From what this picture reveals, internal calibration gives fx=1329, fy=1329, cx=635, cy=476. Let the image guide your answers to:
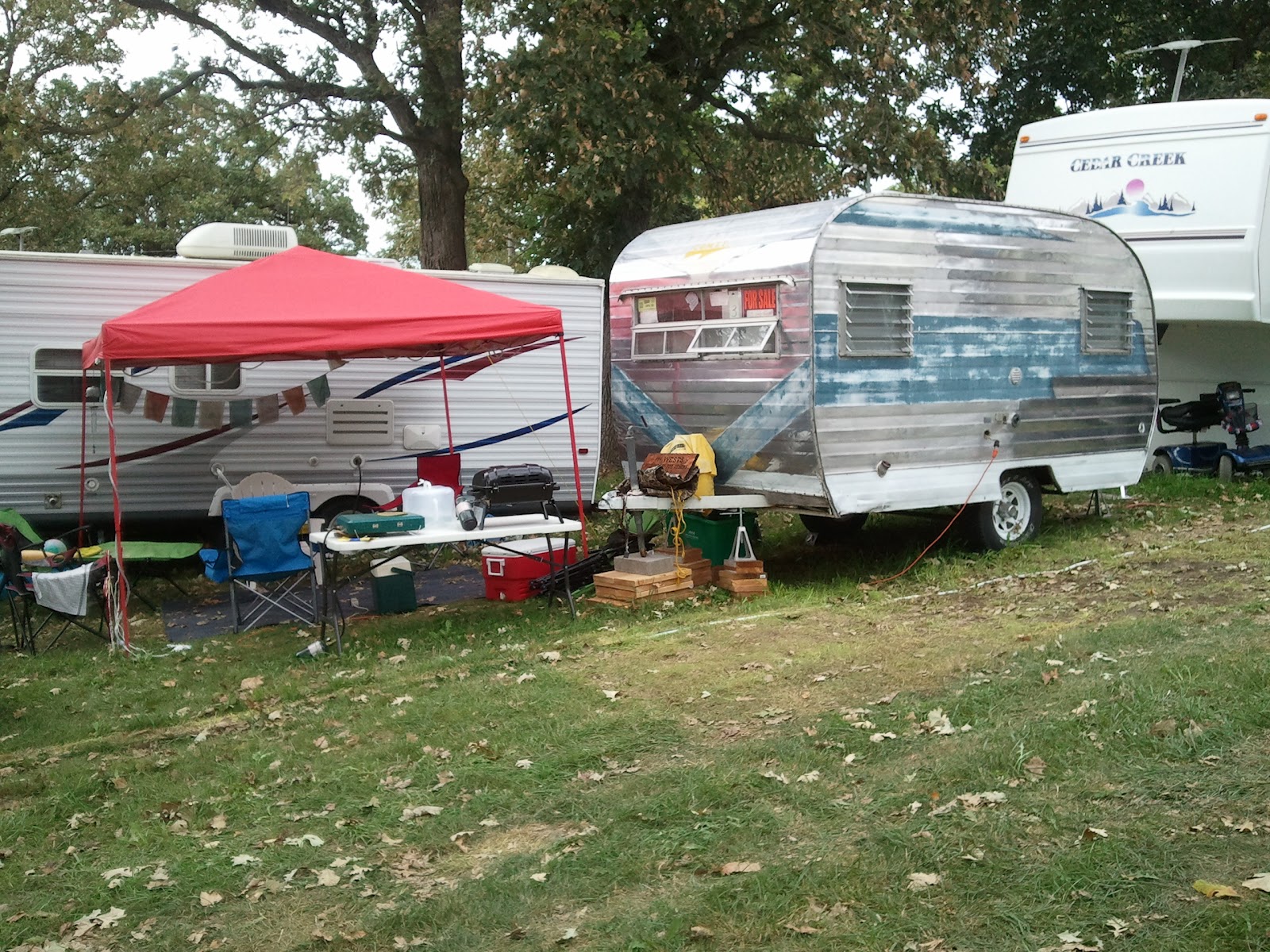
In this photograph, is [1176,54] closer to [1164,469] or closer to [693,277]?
[1164,469]

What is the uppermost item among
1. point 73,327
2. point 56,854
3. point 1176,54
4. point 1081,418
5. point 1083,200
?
point 1176,54

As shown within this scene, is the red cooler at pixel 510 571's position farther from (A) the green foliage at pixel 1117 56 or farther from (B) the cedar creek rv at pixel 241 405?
(A) the green foliage at pixel 1117 56

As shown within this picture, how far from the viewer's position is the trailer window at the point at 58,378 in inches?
423

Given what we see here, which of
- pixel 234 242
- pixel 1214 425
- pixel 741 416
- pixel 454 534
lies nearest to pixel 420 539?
pixel 454 534

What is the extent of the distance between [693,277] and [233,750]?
5.31 meters

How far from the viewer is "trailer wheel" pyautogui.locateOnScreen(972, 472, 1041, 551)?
10.5m

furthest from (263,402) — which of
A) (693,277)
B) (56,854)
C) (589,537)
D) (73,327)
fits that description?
(56,854)

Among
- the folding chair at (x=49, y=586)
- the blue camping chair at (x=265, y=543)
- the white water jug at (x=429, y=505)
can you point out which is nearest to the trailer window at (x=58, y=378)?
the folding chair at (x=49, y=586)

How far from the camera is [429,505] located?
8578 mm

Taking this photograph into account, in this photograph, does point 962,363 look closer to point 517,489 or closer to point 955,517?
point 955,517

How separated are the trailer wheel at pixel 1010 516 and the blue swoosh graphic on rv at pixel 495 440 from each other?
387cm

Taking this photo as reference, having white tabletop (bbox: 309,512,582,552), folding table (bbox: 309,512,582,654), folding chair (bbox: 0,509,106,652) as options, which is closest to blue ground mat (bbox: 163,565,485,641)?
folding chair (bbox: 0,509,106,652)

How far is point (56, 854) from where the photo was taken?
5039 mm

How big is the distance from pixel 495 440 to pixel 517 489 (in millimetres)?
3278
